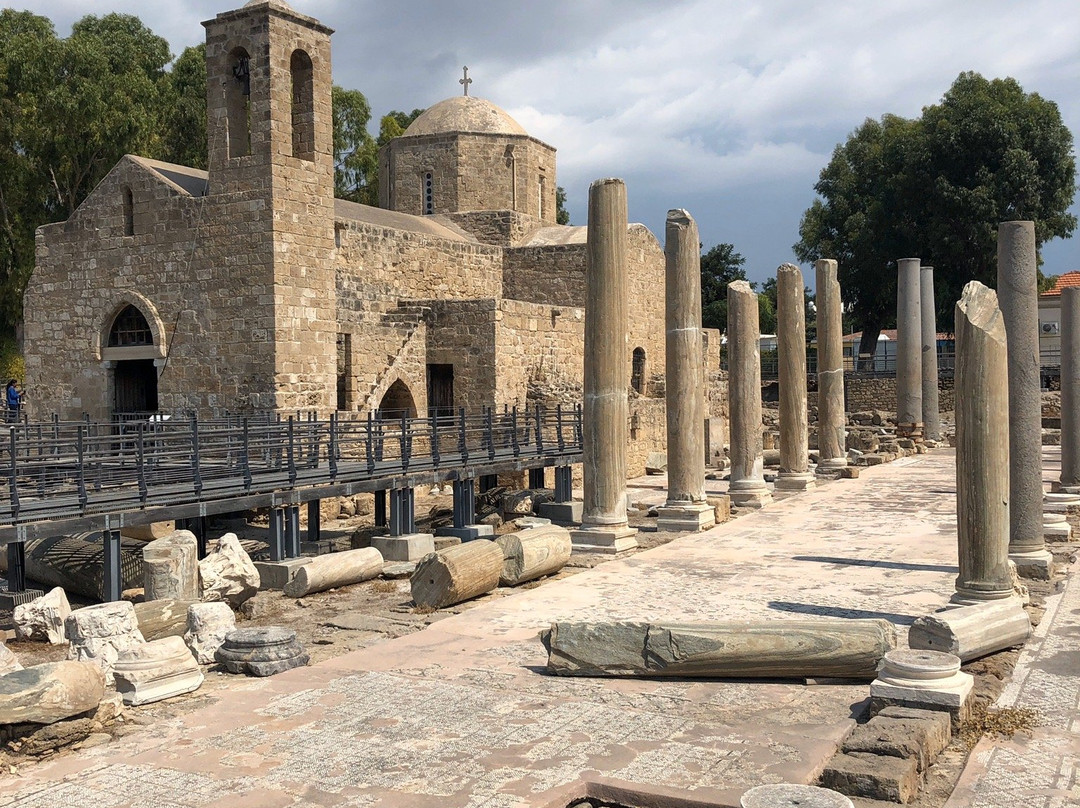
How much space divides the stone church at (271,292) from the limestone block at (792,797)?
557 inches

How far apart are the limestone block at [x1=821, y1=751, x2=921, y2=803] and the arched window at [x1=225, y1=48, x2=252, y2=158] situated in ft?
56.9

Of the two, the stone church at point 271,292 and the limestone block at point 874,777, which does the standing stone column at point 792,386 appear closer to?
the stone church at point 271,292

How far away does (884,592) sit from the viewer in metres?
10.1

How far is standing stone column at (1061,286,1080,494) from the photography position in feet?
48.3

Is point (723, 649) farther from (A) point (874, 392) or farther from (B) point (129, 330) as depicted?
(A) point (874, 392)

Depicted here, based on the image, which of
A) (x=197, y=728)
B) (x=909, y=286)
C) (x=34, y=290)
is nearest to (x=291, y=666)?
(x=197, y=728)

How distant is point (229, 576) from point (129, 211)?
13315 mm

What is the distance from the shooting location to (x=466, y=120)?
30281mm

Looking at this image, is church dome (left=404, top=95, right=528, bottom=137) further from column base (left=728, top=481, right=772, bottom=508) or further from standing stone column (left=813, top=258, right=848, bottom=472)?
column base (left=728, top=481, right=772, bottom=508)

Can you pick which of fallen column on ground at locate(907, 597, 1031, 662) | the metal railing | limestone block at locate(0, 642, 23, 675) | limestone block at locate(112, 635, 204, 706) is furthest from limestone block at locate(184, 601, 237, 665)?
fallen column on ground at locate(907, 597, 1031, 662)

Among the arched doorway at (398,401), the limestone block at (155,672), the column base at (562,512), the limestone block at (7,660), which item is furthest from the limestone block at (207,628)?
the arched doorway at (398,401)

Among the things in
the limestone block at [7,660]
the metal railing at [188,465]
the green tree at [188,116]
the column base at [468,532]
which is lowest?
the limestone block at [7,660]

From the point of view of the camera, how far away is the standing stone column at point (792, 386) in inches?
728

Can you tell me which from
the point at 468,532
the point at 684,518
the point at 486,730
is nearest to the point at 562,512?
the point at 468,532
